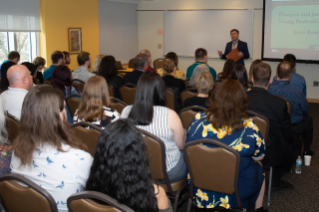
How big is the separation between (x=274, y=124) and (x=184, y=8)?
731 cm

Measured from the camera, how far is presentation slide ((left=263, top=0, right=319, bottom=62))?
7680mm

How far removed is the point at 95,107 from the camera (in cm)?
282

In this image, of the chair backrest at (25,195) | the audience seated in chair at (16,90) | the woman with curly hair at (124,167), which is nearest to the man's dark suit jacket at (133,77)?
the audience seated in chair at (16,90)

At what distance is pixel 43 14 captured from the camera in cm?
722

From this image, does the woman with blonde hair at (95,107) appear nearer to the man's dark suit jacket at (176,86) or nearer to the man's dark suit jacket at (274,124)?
the man's dark suit jacket at (274,124)

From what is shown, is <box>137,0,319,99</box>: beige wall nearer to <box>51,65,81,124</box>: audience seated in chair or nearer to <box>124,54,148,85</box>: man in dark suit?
<box>124,54,148,85</box>: man in dark suit

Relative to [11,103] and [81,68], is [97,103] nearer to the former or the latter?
[11,103]

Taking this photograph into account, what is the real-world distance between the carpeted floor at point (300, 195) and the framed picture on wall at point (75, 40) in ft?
20.0

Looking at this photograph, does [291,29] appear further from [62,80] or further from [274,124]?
[62,80]

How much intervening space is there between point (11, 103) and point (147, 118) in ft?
5.33

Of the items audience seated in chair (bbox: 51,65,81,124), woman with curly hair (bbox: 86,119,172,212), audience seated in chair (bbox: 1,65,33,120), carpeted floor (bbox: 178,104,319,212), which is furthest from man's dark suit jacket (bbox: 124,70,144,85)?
woman with curly hair (bbox: 86,119,172,212)

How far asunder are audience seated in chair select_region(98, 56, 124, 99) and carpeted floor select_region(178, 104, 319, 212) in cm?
249

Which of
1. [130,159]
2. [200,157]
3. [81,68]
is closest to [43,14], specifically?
[81,68]

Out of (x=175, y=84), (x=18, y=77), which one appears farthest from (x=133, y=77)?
(x=18, y=77)
